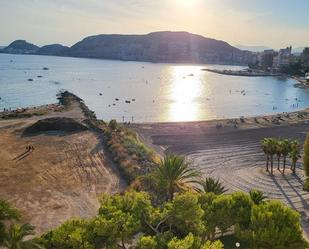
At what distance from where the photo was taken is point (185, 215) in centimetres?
2116

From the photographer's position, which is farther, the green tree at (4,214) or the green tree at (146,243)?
the green tree at (4,214)

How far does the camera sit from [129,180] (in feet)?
136

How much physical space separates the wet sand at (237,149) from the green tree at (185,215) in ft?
56.4

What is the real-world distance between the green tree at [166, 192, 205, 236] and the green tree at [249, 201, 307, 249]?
3400 millimetres

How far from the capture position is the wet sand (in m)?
45.7

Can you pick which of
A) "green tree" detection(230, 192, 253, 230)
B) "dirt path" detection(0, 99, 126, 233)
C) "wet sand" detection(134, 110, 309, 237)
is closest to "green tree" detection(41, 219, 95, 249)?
"green tree" detection(230, 192, 253, 230)

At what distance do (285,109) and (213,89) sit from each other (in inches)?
2312

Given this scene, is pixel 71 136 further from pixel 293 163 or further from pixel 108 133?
pixel 293 163

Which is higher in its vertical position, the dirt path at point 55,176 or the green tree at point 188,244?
the green tree at point 188,244

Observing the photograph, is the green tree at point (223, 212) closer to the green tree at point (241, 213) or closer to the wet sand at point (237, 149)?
the green tree at point (241, 213)

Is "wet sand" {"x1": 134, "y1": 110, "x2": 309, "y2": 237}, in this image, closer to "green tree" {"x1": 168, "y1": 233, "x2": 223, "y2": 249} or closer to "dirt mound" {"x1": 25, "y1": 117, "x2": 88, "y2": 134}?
"dirt mound" {"x1": 25, "y1": 117, "x2": 88, "y2": 134}

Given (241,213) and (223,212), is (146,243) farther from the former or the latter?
(241,213)

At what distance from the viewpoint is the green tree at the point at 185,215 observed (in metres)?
21.3

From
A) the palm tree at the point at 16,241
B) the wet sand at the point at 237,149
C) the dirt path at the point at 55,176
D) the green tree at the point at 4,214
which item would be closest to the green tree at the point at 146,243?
the palm tree at the point at 16,241
